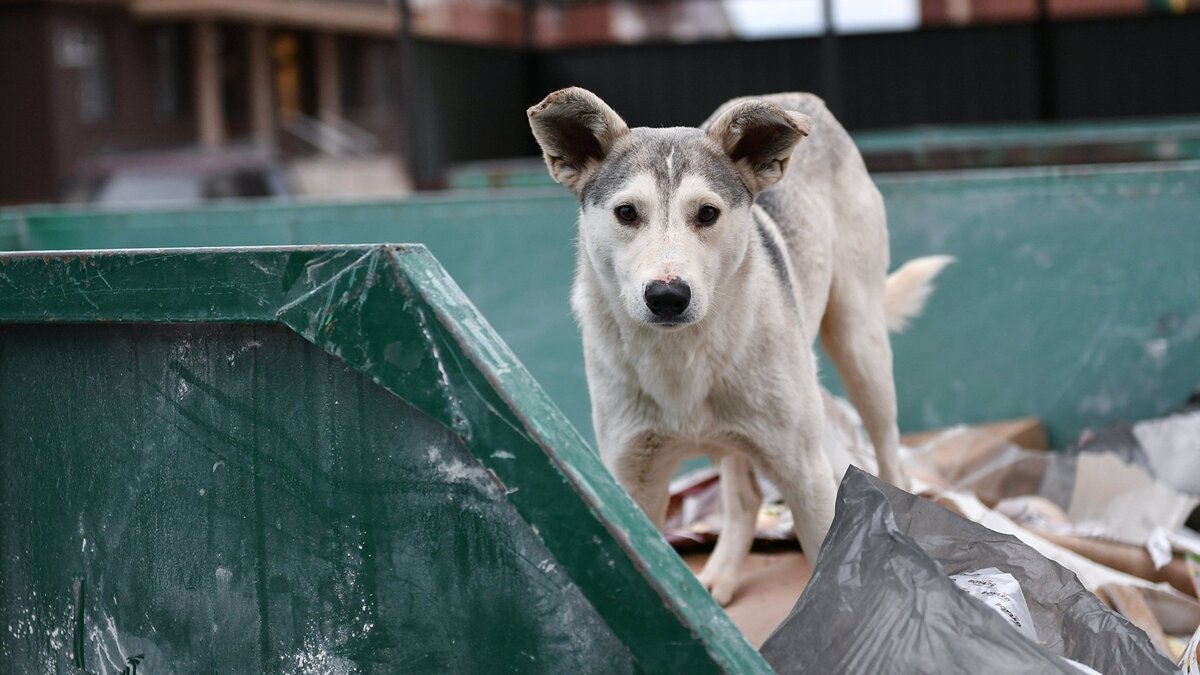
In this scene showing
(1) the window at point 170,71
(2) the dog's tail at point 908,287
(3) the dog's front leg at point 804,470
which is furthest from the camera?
(1) the window at point 170,71

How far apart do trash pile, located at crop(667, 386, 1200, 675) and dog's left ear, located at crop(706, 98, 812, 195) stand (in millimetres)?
820

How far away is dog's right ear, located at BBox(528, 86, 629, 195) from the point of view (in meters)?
2.78

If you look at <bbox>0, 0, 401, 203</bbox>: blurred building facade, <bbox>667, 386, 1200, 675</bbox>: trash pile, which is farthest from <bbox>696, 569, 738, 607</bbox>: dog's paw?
<bbox>0, 0, 401, 203</bbox>: blurred building facade

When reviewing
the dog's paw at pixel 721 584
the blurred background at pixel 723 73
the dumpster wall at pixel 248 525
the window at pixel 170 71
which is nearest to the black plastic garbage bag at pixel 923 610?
the dumpster wall at pixel 248 525

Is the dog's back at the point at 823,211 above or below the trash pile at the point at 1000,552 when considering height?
above

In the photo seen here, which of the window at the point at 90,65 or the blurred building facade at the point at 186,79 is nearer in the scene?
the blurred building facade at the point at 186,79

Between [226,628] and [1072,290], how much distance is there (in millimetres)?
4067

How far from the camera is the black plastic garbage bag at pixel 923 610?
73.3 inches

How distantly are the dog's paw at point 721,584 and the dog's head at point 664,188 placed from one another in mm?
1168

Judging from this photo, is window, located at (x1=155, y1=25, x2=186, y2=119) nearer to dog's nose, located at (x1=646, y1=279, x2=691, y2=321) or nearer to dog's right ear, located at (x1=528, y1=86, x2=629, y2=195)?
dog's right ear, located at (x1=528, y1=86, x2=629, y2=195)

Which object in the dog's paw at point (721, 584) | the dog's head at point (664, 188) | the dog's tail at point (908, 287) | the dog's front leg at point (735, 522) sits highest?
the dog's head at point (664, 188)

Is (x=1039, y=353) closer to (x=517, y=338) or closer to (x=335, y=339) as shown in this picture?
(x=517, y=338)

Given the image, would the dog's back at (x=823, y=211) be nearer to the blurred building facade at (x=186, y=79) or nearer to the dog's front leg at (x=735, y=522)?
the dog's front leg at (x=735, y=522)

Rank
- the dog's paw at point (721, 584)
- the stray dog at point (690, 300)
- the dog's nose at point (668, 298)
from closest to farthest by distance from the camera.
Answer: the dog's nose at point (668, 298) → the stray dog at point (690, 300) → the dog's paw at point (721, 584)
